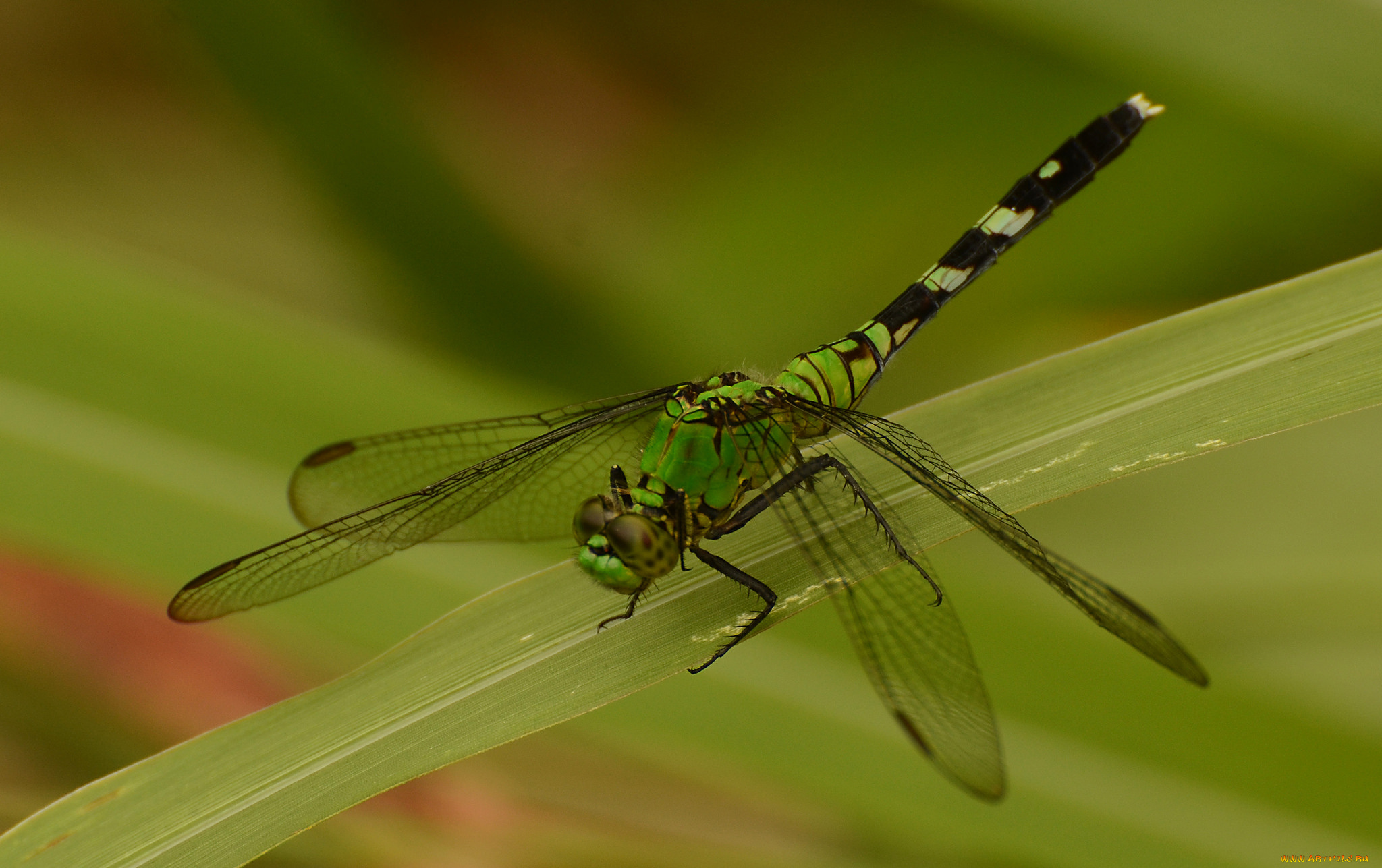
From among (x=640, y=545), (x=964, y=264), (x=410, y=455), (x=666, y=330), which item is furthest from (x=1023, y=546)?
(x=666, y=330)

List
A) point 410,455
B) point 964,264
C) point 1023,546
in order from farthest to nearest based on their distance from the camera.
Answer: point 964,264
point 410,455
point 1023,546

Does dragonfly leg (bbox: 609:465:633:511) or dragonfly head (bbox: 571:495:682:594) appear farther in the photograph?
dragonfly leg (bbox: 609:465:633:511)

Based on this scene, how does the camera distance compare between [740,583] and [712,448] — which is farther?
[712,448]

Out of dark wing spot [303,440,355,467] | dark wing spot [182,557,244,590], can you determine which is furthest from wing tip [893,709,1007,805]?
dark wing spot [303,440,355,467]

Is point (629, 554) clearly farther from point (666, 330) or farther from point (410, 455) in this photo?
point (666, 330)

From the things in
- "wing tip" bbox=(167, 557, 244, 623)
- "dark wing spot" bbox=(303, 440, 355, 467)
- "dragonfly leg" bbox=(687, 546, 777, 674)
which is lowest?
"dragonfly leg" bbox=(687, 546, 777, 674)

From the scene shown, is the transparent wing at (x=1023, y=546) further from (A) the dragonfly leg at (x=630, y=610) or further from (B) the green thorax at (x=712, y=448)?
(A) the dragonfly leg at (x=630, y=610)

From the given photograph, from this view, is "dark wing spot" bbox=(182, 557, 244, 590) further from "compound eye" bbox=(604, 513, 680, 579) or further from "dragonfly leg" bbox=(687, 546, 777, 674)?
"dragonfly leg" bbox=(687, 546, 777, 674)
